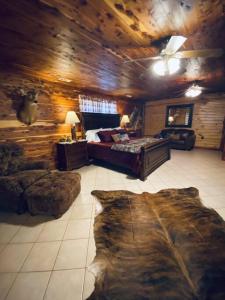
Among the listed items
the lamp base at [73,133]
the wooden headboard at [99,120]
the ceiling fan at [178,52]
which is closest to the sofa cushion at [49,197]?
the ceiling fan at [178,52]

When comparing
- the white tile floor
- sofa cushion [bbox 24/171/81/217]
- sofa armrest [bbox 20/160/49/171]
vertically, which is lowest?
the white tile floor

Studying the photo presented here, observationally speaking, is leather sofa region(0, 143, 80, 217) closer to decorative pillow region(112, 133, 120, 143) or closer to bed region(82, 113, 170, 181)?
bed region(82, 113, 170, 181)

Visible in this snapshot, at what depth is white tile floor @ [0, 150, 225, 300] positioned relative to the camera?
129 centimetres

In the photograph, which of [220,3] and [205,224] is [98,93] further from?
[205,224]

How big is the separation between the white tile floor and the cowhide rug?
16cm

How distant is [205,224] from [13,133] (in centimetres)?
400

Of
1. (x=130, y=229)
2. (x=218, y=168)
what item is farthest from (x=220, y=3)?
(x=218, y=168)

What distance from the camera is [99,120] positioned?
5430 mm

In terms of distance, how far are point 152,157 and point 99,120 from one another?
2574 millimetres

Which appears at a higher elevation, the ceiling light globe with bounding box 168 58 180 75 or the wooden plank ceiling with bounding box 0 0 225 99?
the wooden plank ceiling with bounding box 0 0 225 99

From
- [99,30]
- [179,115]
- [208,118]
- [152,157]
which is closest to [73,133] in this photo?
[152,157]

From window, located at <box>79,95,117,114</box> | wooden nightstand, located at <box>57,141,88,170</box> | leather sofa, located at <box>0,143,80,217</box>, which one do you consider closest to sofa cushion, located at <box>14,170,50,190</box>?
leather sofa, located at <box>0,143,80,217</box>

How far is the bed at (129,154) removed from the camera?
3.44 meters

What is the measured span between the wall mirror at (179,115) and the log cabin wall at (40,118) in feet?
15.3
